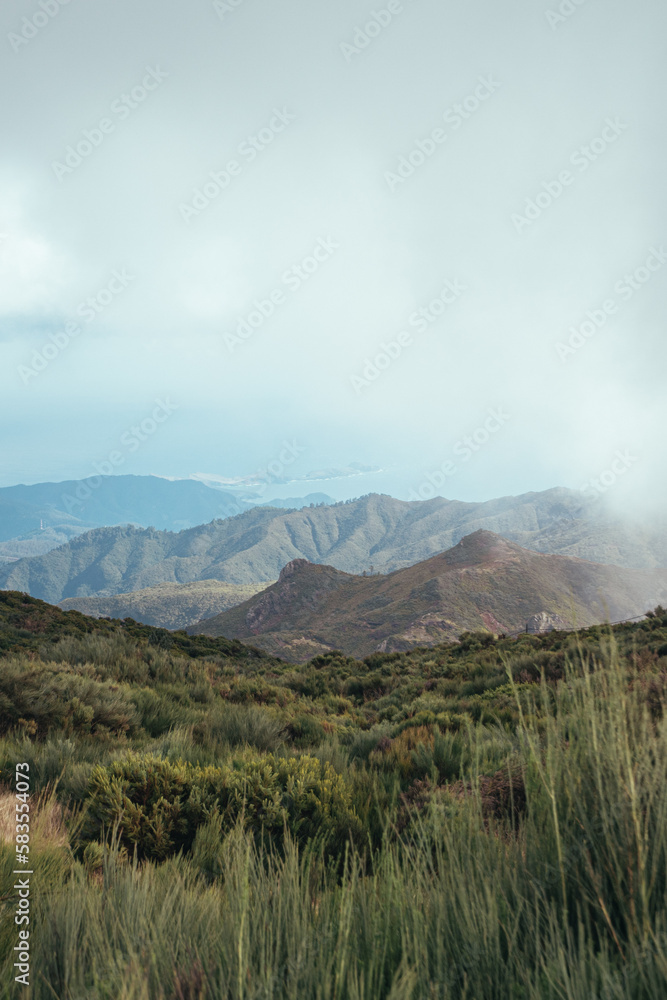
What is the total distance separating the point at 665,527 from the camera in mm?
152000

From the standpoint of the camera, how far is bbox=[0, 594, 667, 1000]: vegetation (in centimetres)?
157

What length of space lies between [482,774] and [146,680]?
7.53m

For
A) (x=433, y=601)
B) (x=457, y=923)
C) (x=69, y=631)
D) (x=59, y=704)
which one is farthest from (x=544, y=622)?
(x=457, y=923)

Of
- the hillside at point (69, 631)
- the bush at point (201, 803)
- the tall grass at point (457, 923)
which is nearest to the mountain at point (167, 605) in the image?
the hillside at point (69, 631)

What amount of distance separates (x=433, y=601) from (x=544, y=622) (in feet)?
46.6

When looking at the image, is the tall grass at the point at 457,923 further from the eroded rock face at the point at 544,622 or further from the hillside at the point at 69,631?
the eroded rock face at the point at 544,622

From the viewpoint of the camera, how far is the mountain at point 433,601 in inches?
2314

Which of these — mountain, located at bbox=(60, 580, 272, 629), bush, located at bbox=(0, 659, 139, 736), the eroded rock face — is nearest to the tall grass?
bush, located at bbox=(0, 659, 139, 736)

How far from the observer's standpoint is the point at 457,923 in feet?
5.85

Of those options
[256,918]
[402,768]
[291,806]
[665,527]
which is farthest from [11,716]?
[665,527]

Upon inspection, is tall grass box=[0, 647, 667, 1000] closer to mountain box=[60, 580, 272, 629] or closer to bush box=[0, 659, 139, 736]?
bush box=[0, 659, 139, 736]

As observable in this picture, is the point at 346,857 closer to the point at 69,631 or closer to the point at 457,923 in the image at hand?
the point at 457,923

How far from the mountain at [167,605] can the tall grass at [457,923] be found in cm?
14680

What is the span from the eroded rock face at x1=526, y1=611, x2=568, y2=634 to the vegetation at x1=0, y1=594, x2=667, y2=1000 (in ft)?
201
